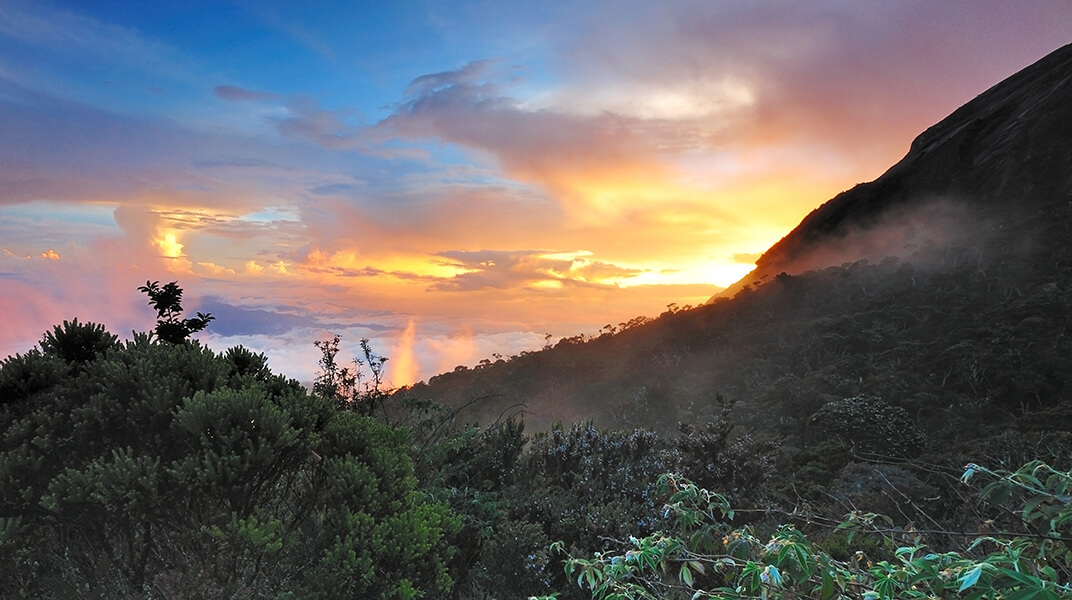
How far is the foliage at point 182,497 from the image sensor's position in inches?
146

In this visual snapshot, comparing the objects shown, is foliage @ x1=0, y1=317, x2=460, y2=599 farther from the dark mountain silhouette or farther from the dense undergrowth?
the dark mountain silhouette

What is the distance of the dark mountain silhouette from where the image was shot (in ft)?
53.8

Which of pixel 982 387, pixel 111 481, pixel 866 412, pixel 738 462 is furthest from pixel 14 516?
pixel 982 387

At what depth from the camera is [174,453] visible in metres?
4.00

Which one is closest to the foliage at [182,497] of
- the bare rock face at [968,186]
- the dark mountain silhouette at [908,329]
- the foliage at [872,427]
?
the dark mountain silhouette at [908,329]

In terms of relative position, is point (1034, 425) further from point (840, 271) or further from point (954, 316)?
point (840, 271)

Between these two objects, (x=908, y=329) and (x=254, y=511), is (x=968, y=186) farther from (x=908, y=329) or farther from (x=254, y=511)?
(x=254, y=511)

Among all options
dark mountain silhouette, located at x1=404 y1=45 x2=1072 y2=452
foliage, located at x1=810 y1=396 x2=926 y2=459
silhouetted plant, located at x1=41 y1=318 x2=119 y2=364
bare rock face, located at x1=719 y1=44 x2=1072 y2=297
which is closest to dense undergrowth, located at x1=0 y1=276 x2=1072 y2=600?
silhouetted plant, located at x1=41 y1=318 x2=119 y2=364

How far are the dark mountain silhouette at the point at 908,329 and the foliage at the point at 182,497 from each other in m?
9.90

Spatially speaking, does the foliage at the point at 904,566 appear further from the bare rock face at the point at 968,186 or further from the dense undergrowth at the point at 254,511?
the bare rock face at the point at 968,186

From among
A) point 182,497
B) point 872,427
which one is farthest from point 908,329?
point 182,497

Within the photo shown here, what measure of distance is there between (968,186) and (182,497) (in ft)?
131

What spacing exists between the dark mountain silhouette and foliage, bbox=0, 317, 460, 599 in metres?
9.90

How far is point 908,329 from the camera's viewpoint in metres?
21.4
